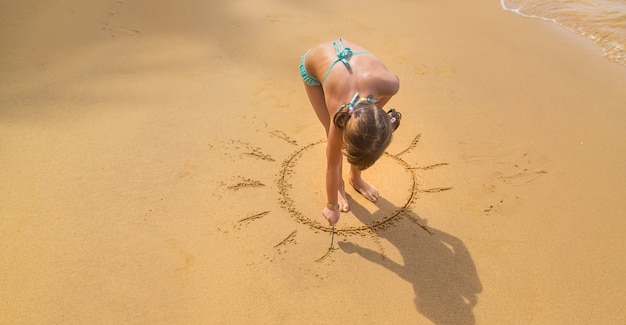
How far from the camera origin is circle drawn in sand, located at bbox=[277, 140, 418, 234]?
7.43 feet

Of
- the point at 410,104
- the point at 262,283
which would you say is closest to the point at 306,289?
the point at 262,283

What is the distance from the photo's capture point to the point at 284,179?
2.51 metres

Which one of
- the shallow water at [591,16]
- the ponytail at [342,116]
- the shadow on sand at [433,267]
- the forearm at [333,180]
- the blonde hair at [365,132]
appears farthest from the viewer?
the shallow water at [591,16]

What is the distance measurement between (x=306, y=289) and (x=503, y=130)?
1.71 meters

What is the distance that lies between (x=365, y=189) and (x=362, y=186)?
0.03 m

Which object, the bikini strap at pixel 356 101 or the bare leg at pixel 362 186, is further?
the bare leg at pixel 362 186

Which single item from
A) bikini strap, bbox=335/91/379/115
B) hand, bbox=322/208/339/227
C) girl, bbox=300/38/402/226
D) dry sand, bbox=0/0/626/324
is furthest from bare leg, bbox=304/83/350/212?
bikini strap, bbox=335/91/379/115

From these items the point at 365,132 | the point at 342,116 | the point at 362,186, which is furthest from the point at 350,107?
the point at 362,186

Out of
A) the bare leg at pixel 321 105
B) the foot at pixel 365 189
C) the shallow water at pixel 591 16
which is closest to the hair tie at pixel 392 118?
the bare leg at pixel 321 105

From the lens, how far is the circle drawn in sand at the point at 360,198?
2.27 metres

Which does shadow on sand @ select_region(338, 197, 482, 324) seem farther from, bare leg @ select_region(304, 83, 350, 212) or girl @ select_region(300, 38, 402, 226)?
girl @ select_region(300, 38, 402, 226)

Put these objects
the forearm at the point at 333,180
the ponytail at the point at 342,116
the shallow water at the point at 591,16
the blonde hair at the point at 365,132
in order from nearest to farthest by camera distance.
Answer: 1. the blonde hair at the point at 365,132
2. the ponytail at the point at 342,116
3. the forearm at the point at 333,180
4. the shallow water at the point at 591,16

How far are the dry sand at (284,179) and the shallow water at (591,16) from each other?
212mm

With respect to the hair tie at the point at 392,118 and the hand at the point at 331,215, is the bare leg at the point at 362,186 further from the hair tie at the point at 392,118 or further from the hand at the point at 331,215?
the hair tie at the point at 392,118
